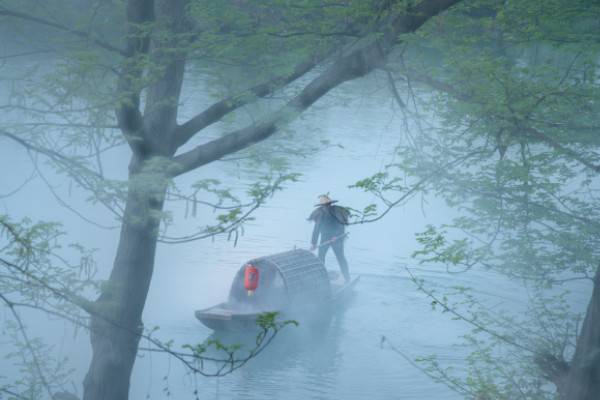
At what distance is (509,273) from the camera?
21.1 ft

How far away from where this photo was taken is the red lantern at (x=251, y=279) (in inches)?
401

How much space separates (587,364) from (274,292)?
19.0ft

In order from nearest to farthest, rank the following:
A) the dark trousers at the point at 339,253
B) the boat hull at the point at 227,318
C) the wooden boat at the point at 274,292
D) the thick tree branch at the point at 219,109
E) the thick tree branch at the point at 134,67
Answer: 1. the thick tree branch at the point at 134,67
2. the thick tree branch at the point at 219,109
3. the boat hull at the point at 227,318
4. the wooden boat at the point at 274,292
5. the dark trousers at the point at 339,253

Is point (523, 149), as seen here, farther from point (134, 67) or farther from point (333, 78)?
point (134, 67)

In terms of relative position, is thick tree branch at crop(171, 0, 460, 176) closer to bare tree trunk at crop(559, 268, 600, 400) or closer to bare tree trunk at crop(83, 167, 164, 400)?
bare tree trunk at crop(83, 167, 164, 400)

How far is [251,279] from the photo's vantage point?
1020 cm

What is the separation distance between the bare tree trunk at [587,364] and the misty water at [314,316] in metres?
2.06

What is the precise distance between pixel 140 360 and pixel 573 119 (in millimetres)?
7943

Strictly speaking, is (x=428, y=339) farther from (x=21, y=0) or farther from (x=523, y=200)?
(x=21, y=0)

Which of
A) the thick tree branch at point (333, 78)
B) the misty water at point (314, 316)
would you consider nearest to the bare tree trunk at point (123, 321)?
the misty water at point (314, 316)

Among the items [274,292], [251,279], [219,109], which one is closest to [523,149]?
[219,109]

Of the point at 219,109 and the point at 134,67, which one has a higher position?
the point at 219,109

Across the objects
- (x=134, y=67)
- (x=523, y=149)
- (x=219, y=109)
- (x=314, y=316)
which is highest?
(x=219, y=109)

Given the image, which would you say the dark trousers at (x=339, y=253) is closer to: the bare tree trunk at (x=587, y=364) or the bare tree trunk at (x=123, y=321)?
the bare tree trunk at (x=123, y=321)
